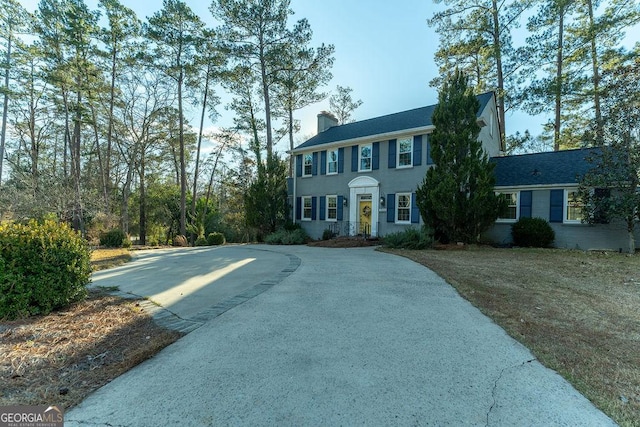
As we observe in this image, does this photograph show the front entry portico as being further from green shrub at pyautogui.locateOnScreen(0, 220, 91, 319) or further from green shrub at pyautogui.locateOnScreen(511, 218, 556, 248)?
green shrub at pyautogui.locateOnScreen(0, 220, 91, 319)

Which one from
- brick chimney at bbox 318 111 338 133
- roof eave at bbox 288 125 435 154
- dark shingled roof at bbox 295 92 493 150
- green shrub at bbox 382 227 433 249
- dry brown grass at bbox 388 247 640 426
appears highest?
brick chimney at bbox 318 111 338 133

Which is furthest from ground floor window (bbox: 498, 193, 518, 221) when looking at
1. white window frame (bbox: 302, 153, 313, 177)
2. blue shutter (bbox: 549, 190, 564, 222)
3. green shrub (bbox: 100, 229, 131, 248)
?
green shrub (bbox: 100, 229, 131, 248)

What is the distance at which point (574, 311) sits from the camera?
4.45 meters

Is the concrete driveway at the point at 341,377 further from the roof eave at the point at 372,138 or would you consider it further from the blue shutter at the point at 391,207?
the roof eave at the point at 372,138

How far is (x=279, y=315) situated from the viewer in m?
3.99

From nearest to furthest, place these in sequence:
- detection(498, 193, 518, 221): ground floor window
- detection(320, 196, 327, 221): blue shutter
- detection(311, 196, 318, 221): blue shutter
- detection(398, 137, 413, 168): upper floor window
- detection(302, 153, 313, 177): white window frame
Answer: detection(498, 193, 518, 221): ground floor window, detection(398, 137, 413, 168): upper floor window, detection(320, 196, 327, 221): blue shutter, detection(311, 196, 318, 221): blue shutter, detection(302, 153, 313, 177): white window frame

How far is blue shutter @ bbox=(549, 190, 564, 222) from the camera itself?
12445 millimetres

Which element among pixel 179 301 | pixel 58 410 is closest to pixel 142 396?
pixel 58 410

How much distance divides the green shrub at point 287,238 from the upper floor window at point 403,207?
199 inches

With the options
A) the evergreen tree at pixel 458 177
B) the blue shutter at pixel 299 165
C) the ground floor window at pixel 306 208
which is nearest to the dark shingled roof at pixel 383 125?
the blue shutter at pixel 299 165

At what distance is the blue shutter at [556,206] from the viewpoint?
12.4 metres

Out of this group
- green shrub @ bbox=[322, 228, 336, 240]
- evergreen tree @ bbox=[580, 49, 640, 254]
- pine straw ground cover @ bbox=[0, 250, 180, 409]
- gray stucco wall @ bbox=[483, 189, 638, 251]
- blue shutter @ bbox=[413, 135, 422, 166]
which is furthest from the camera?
green shrub @ bbox=[322, 228, 336, 240]

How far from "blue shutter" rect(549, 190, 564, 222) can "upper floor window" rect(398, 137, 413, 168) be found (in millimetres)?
6073

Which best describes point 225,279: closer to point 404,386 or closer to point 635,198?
point 404,386
